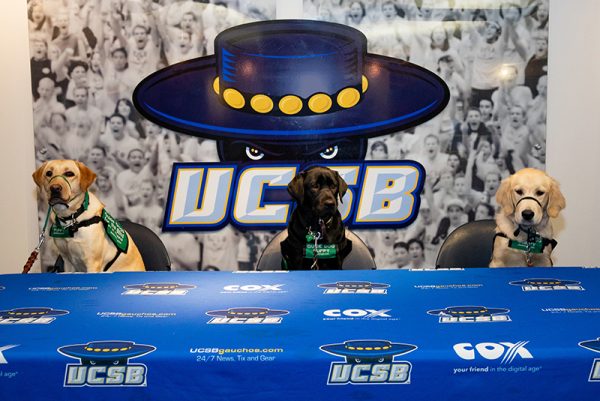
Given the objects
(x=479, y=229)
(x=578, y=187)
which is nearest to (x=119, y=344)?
(x=479, y=229)

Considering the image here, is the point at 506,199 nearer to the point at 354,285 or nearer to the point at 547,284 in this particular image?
the point at 547,284

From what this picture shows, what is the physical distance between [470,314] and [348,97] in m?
2.90

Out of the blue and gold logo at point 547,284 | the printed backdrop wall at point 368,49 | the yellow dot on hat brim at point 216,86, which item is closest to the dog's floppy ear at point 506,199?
the blue and gold logo at point 547,284

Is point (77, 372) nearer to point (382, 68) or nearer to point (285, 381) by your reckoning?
point (285, 381)

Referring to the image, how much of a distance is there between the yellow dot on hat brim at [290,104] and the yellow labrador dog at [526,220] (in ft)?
5.72

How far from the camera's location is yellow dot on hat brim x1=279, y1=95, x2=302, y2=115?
4090 millimetres

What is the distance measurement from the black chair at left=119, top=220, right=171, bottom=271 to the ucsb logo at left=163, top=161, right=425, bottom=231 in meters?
1.09

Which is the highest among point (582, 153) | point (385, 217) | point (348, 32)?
point (348, 32)

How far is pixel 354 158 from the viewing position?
4.11m

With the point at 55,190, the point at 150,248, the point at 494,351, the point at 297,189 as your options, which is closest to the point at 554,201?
the point at 297,189

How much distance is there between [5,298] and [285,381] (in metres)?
1.12

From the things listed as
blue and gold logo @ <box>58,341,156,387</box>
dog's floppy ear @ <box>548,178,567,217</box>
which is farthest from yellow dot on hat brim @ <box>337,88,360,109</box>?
blue and gold logo @ <box>58,341,156,387</box>

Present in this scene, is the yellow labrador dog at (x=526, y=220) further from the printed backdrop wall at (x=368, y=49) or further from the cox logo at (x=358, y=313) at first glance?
the cox logo at (x=358, y=313)

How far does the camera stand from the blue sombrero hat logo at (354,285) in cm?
184
